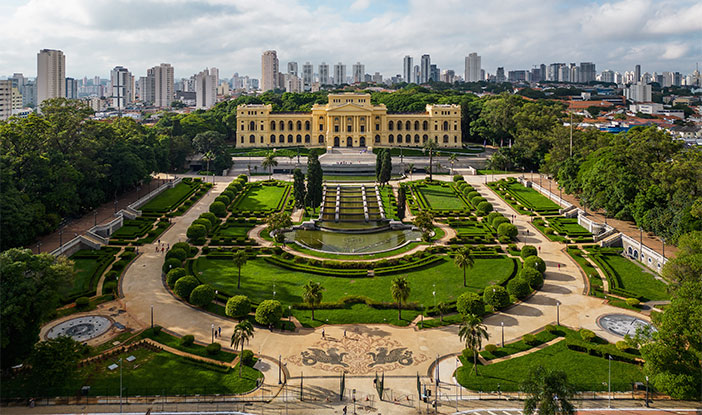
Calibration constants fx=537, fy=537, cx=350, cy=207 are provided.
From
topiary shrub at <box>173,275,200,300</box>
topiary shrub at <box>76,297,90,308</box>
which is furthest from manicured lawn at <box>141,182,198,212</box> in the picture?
topiary shrub at <box>173,275,200,300</box>

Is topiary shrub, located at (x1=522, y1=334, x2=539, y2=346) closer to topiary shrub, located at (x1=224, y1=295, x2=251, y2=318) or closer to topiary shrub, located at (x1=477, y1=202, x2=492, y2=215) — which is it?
topiary shrub, located at (x1=224, y1=295, x2=251, y2=318)

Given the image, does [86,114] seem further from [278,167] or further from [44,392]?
[44,392]

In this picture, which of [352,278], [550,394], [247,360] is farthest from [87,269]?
[550,394]

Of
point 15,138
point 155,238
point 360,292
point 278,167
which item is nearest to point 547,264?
point 360,292

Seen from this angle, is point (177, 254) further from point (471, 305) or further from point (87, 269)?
point (471, 305)

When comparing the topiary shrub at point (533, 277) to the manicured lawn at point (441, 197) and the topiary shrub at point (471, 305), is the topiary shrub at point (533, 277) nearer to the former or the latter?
the topiary shrub at point (471, 305)

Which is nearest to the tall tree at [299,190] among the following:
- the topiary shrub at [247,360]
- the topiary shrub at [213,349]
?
the topiary shrub at [213,349]
